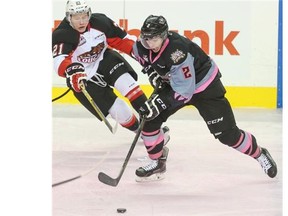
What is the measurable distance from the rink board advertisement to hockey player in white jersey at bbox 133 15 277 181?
1944 mm

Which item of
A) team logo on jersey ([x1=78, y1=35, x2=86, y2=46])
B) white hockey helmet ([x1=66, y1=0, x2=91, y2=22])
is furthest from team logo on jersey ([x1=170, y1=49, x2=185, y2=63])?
team logo on jersey ([x1=78, y1=35, x2=86, y2=46])

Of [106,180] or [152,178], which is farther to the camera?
[152,178]

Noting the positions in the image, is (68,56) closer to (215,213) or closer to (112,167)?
(112,167)

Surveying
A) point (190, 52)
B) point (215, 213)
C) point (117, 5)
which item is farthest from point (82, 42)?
point (117, 5)

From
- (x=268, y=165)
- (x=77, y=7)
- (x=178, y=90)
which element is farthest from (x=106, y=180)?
(x=77, y=7)

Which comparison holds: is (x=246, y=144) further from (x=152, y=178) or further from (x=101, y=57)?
(x=101, y=57)

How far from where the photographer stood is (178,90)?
2.64 meters

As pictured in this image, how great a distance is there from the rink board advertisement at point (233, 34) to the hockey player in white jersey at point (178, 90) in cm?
194

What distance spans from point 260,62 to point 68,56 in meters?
1.90

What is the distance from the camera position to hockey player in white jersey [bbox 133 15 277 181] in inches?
104

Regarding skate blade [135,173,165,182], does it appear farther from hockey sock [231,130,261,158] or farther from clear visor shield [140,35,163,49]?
clear visor shield [140,35,163,49]

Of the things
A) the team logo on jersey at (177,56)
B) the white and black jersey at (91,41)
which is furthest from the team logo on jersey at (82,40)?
the team logo on jersey at (177,56)

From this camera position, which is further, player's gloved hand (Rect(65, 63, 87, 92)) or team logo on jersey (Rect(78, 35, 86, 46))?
team logo on jersey (Rect(78, 35, 86, 46))

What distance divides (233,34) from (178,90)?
2294 millimetres
